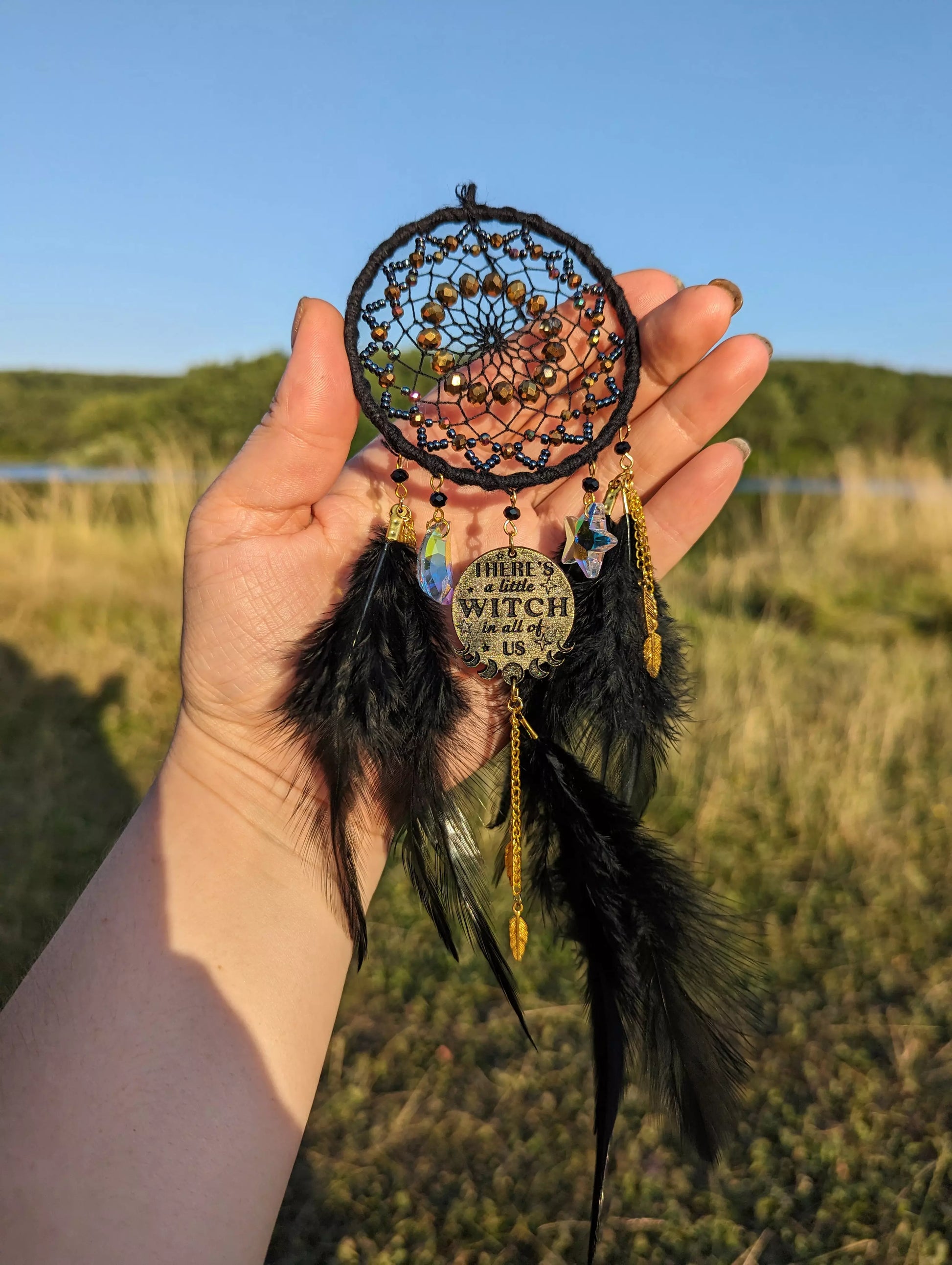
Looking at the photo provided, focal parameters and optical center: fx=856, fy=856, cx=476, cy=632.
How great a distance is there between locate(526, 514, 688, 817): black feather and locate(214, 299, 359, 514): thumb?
0.57 meters

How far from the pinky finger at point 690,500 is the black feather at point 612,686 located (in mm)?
235

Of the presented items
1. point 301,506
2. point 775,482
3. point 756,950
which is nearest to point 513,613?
point 301,506

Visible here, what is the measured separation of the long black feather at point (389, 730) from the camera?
1.71 meters

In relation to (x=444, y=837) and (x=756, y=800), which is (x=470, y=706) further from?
(x=756, y=800)

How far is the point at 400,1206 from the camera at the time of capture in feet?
6.72

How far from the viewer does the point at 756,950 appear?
275cm

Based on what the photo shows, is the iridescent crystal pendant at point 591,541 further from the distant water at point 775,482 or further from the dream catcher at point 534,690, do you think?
the distant water at point 775,482

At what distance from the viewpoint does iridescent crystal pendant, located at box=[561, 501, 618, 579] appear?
1.79 meters

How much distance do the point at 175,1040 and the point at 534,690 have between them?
3.13 ft

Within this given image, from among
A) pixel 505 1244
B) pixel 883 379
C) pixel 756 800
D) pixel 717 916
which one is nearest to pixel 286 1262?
pixel 505 1244

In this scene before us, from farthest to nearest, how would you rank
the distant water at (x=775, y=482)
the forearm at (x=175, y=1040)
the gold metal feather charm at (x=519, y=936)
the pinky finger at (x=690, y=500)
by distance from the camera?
the distant water at (x=775, y=482)
the pinky finger at (x=690, y=500)
the gold metal feather charm at (x=519, y=936)
the forearm at (x=175, y=1040)

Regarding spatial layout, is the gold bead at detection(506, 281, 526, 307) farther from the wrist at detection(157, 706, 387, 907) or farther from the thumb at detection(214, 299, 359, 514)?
the wrist at detection(157, 706, 387, 907)

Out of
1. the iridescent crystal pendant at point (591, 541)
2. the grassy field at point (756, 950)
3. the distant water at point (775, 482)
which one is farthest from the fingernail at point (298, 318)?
the distant water at point (775, 482)

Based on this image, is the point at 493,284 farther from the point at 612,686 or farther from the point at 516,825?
the point at 516,825
